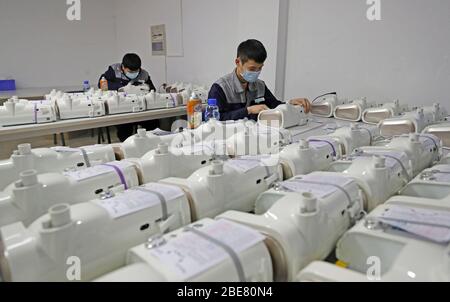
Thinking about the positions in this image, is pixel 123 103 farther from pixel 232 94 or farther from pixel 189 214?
pixel 189 214

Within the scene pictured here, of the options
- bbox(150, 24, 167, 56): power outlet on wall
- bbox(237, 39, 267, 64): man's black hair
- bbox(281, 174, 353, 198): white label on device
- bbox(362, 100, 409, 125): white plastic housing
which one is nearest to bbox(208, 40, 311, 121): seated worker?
bbox(237, 39, 267, 64): man's black hair

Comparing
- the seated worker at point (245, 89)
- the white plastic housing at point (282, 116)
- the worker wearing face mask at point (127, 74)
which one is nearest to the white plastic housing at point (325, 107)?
the seated worker at point (245, 89)

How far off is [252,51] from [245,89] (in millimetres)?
419

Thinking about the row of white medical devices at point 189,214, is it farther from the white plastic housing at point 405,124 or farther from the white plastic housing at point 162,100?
the white plastic housing at point 162,100

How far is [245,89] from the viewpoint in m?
2.65

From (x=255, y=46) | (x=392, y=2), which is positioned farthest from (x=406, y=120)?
(x=392, y=2)

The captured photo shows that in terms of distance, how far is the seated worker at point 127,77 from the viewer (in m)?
3.61

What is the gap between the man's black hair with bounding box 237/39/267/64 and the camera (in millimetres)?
2258

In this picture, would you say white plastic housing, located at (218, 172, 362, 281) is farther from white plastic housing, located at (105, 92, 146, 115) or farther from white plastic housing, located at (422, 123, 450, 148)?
white plastic housing, located at (105, 92, 146, 115)

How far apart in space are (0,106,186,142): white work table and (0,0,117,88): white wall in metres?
3.51

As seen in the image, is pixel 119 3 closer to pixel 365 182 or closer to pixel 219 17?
pixel 219 17

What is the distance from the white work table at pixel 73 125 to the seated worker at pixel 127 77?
827 millimetres

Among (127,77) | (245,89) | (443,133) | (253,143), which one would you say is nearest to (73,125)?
(245,89)
